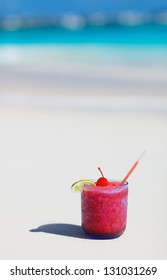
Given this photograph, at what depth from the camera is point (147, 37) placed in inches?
953

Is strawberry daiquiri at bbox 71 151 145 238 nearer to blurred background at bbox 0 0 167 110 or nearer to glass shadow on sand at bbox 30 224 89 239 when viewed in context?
glass shadow on sand at bbox 30 224 89 239

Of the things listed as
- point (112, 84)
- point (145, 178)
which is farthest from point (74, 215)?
point (112, 84)

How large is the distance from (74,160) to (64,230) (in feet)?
5.17

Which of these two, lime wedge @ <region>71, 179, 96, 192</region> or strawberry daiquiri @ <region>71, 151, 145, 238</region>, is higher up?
lime wedge @ <region>71, 179, 96, 192</region>

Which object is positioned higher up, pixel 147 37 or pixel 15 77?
pixel 147 37

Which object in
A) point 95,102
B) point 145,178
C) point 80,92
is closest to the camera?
point 145,178

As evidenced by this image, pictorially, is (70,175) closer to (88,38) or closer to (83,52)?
(83,52)

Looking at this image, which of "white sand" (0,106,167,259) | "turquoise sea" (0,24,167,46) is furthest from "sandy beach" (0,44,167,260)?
"turquoise sea" (0,24,167,46)

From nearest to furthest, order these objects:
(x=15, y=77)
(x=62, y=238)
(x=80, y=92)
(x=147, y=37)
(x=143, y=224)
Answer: (x=62, y=238), (x=143, y=224), (x=80, y=92), (x=15, y=77), (x=147, y=37)

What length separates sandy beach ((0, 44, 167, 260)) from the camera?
299 cm

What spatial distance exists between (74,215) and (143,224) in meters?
0.35

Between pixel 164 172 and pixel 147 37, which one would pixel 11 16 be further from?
pixel 164 172

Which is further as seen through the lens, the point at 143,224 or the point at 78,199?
the point at 78,199

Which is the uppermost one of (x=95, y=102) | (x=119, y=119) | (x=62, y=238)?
(x=95, y=102)
